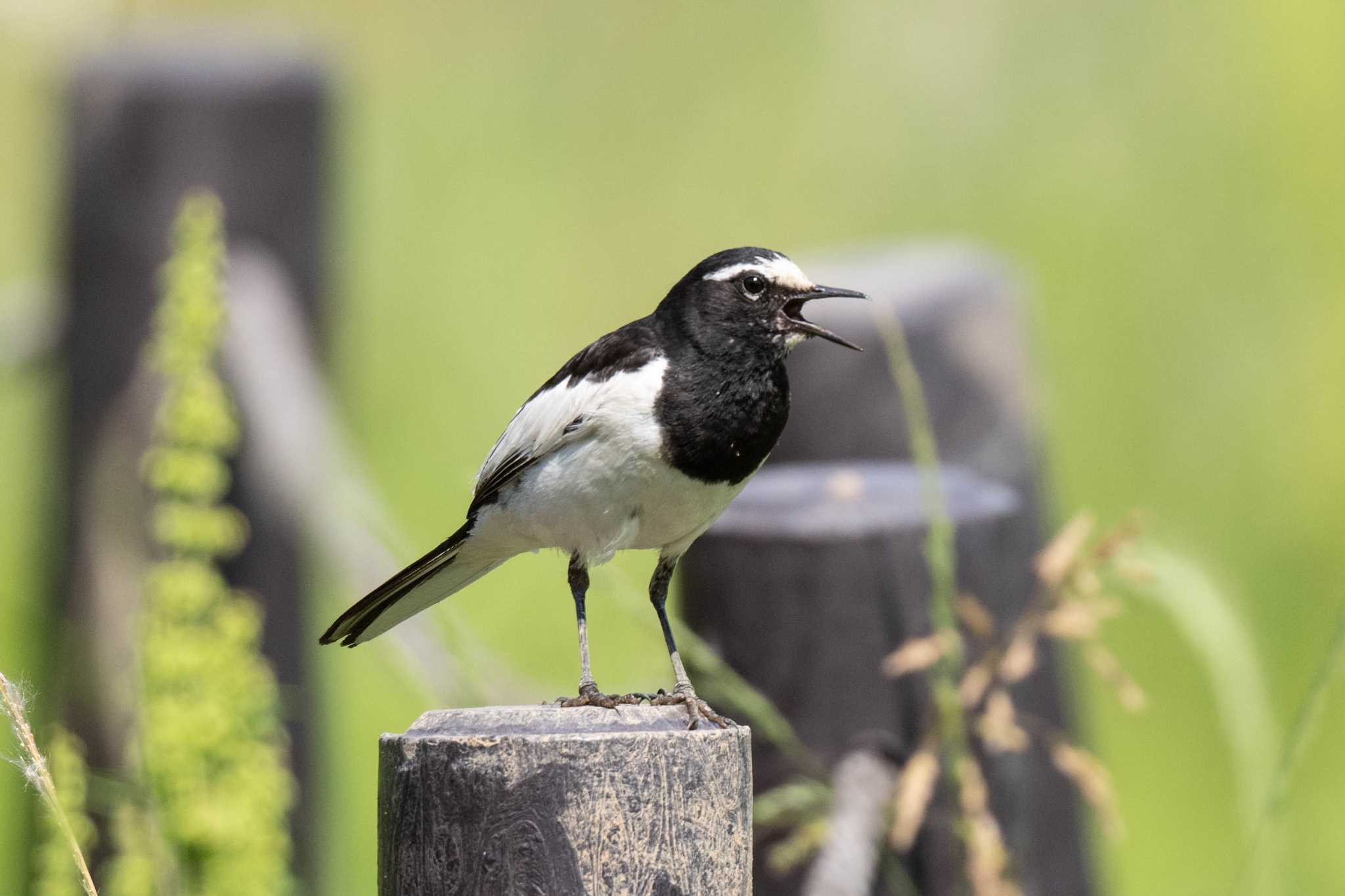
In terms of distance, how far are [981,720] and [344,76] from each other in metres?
2.60

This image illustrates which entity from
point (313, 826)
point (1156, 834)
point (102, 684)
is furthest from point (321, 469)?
point (1156, 834)

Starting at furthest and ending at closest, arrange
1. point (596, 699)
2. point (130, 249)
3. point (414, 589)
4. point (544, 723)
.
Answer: point (130, 249) < point (414, 589) < point (596, 699) < point (544, 723)

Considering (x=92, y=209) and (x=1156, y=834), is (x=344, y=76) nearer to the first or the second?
(x=92, y=209)

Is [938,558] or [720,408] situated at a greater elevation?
[720,408]

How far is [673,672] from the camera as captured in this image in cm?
263

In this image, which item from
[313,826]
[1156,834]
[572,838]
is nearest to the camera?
[572,838]

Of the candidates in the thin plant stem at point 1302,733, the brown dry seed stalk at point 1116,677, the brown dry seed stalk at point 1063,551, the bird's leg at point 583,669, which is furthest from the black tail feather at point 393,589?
the thin plant stem at point 1302,733

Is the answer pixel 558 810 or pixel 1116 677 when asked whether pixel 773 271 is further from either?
pixel 558 810

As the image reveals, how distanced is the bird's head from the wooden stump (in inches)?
18.1

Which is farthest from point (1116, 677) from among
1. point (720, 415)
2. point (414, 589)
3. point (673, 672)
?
point (414, 589)

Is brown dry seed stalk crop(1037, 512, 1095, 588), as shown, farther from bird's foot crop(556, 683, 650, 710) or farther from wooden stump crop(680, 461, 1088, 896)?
bird's foot crop(556, 683, 650, 710)

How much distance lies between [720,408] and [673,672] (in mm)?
498

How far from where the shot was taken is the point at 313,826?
402 cm

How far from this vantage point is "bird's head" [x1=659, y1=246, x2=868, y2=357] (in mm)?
2531
